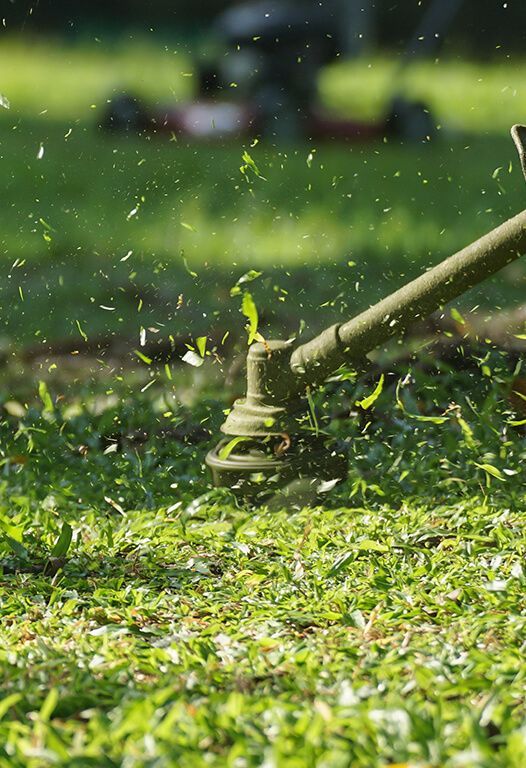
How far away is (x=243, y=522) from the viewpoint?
3.69 meters

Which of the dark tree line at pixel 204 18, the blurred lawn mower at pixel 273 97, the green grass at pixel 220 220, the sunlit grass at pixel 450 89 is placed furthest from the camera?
the dark tree line at pixel 204 18

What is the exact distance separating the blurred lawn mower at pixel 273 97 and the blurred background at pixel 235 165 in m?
0.03

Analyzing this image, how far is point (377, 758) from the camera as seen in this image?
2184 millimetres

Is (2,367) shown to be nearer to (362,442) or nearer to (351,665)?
(362,442)

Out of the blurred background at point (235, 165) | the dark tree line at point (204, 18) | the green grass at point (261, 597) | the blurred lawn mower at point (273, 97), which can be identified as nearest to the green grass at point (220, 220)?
the blurred background at point (235, 165)

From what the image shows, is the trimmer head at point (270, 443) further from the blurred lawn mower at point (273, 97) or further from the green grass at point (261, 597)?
the blurred lawn mower at point (273, 97)

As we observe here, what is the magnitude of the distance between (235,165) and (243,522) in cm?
664

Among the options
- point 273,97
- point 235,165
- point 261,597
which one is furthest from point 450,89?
point 261,597

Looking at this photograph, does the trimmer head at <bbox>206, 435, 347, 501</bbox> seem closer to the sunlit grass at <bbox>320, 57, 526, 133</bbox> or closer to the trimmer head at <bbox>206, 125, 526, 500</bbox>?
the trimmer head at <bbox>206, 125, 526, 500</bbox>

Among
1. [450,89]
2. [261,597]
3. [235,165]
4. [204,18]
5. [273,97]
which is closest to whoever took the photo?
[261,597]

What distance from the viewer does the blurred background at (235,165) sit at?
619cm

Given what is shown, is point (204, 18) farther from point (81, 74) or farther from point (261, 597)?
point (261, 597)

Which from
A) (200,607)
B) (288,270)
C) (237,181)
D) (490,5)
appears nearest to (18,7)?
(490,5)

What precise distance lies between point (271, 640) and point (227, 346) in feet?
9.16
